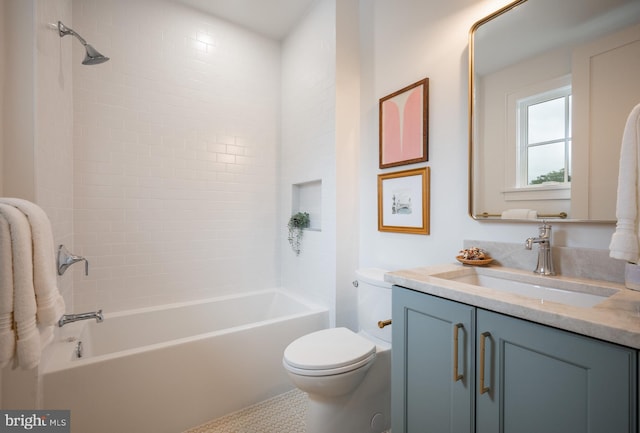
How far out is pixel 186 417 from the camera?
66.1 inches

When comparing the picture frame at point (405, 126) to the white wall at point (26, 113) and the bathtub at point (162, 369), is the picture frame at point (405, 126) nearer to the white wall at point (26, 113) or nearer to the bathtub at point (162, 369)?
the bathtub at point (162, 369)

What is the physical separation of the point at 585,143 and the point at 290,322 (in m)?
1.87

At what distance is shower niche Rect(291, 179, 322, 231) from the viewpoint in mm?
2523

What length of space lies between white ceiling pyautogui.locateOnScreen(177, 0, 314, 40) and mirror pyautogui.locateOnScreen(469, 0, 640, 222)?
1.64 meters

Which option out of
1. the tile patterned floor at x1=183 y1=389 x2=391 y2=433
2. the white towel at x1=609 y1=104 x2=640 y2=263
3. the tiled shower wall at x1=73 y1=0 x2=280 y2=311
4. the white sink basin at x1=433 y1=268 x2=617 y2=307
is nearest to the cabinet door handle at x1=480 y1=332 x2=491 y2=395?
the white sink basin at x1=433 y1=268 x2=617 y2=307

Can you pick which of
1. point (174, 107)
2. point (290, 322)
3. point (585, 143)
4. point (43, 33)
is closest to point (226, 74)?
point (174, 107)

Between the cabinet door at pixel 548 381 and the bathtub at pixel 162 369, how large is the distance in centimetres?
140

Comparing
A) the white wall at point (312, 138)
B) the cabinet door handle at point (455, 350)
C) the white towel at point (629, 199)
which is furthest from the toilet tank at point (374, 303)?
the white towel at point (629, 199)

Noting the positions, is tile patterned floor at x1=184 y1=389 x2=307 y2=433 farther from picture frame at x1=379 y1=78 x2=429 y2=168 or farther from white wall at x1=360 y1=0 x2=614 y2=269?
picture frame at x1=379 y1=78 x2=429 y2=168

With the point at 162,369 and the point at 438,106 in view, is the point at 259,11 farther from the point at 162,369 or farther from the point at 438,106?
the point at 162,369

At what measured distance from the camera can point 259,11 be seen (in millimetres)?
2467

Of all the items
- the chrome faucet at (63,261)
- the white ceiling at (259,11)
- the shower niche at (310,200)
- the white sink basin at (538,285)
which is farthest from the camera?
the shower niche at (310,200)

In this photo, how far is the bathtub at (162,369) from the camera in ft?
4.76

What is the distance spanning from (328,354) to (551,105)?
150cm
